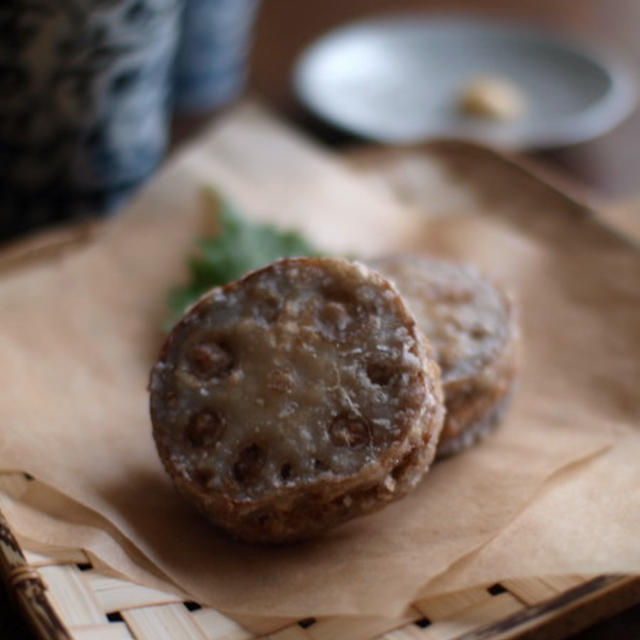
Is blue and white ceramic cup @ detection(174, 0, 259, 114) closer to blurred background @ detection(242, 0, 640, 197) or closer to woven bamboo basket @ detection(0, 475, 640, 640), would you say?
blurred background @ detection(242, 0, 640, 197)

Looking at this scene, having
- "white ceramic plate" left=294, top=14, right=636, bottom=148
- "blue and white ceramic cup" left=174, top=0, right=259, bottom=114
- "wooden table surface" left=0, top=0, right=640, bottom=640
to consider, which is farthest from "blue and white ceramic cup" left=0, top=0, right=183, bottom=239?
"white ceramic plate" left=294, top=14, right=636, bottom=148

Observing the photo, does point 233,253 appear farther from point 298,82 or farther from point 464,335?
point 298,82

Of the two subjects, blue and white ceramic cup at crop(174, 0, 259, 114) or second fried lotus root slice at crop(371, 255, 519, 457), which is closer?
second fried lotus root slice at crop(371, 255, 519, 457)

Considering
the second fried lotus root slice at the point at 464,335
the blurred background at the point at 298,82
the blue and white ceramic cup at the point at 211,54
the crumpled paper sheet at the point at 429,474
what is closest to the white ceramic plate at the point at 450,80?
the blurred background at the point at 298,82

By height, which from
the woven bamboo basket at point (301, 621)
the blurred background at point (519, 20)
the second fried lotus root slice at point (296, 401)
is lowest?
the blurred background at point (519, 20)

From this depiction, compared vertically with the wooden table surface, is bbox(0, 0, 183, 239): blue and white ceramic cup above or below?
above

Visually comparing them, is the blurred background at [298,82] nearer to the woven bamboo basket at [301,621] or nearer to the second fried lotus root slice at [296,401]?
the second fried lotus root slice at [296,401]

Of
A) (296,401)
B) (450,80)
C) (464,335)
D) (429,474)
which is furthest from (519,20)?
(296,401)
